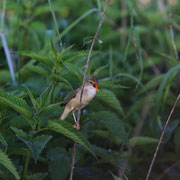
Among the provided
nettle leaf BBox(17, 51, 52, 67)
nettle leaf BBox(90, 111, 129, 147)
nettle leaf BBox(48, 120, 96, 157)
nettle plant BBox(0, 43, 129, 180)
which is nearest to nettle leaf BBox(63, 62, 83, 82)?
nettle plant BBox(0, 43, 129, 180)

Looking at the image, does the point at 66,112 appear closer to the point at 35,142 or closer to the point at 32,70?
the point at 35,142

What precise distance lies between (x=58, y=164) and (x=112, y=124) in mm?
448

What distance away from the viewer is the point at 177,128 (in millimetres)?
3062

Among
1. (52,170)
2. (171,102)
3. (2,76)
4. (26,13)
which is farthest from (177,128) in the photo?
(26,13)

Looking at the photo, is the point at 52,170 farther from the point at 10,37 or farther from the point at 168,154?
the point at 10,37

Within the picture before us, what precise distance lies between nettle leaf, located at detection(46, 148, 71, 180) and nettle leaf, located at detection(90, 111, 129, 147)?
358 millimetres

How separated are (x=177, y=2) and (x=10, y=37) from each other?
2875 mm

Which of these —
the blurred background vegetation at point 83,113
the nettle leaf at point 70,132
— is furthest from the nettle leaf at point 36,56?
the nettle leaf at point 70,132

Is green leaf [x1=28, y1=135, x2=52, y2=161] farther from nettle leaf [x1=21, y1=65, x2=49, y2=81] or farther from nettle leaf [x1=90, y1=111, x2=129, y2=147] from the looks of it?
nettle leaf [x1=21, y1=65, x2=49, y2=81]

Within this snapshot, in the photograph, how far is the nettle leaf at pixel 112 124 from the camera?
2193 millimetres

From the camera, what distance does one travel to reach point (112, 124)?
88.1 inches

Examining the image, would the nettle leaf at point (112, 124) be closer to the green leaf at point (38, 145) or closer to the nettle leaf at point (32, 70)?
the green leaf at point (38, 145)

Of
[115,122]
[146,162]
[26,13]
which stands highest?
[115,122]

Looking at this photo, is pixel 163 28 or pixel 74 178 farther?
pixel 163 28
